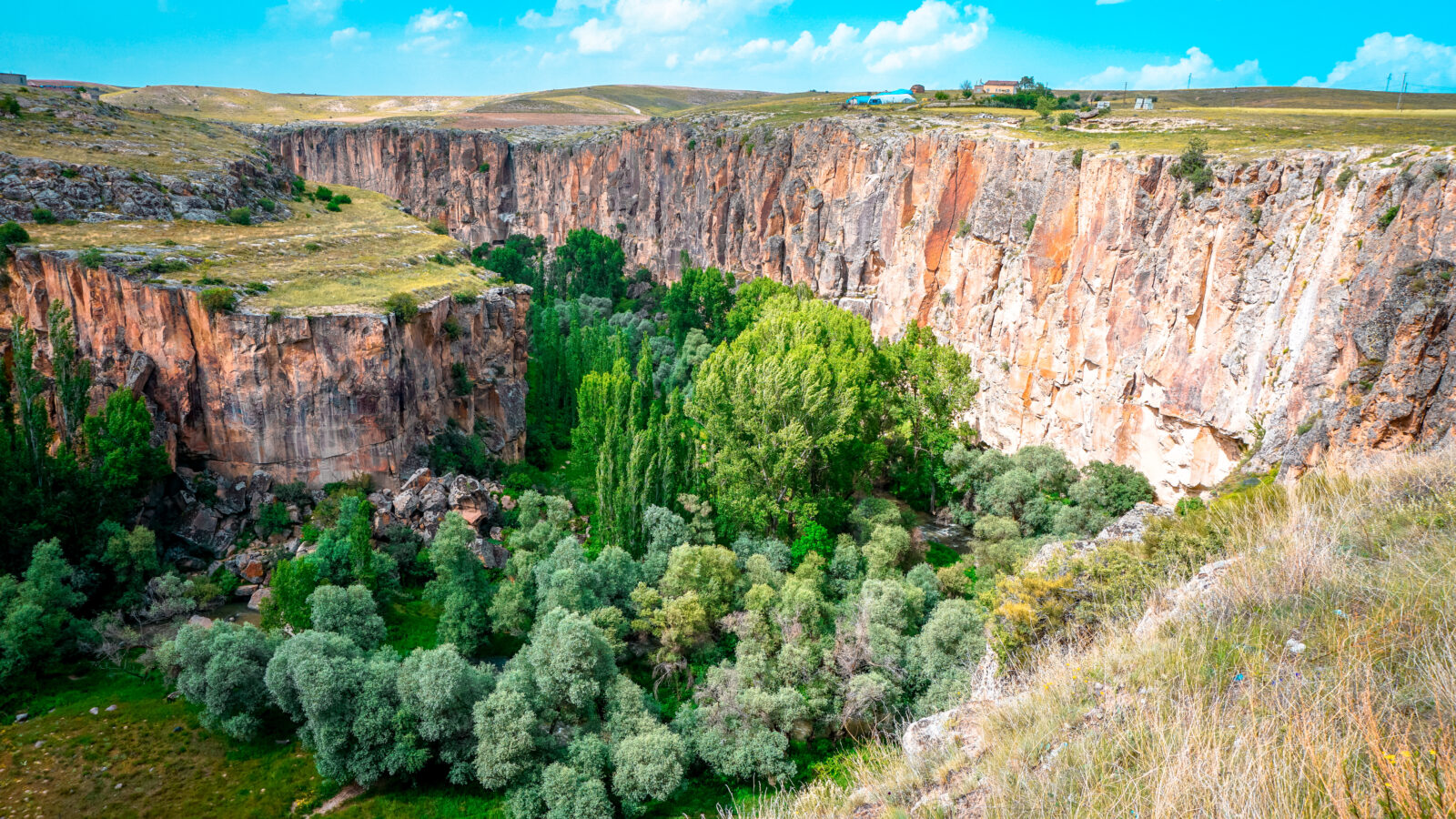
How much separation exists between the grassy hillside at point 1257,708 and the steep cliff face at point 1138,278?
9007 millimetres

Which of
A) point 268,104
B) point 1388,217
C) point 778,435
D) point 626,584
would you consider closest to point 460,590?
point 626,584

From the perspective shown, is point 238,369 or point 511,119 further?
point 511,119

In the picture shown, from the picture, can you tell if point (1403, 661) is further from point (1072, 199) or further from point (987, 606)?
point (1072, 199)

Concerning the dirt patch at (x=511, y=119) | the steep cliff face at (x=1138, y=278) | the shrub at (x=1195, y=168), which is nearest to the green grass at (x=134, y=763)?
the steep cliff face at (x=1138, y=278)

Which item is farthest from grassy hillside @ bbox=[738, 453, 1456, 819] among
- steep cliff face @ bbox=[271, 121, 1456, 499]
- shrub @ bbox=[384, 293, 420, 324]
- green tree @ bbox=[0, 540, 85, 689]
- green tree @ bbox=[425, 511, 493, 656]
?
shrub @ bbox=[384, 293, 420, 324]

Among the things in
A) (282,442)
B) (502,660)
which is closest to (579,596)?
(502,660)

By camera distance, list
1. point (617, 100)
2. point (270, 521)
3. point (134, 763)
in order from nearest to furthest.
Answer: point (134, 763), point (270, 521), point (617, 100)

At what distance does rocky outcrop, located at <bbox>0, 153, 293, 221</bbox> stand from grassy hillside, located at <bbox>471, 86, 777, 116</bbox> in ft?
271

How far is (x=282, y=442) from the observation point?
88.1ft

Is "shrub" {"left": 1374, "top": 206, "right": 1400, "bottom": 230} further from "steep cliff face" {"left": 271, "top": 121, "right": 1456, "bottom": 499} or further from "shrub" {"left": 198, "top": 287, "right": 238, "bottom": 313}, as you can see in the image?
"shrub" {"left": 198, "top": 287, "right": 238, "bottom": 313}

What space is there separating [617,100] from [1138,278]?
141m

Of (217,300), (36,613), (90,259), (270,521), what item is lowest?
(36,613)

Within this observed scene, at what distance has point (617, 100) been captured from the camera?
149625 mm

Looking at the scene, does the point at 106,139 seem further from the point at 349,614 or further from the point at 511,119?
the point at 511,119
